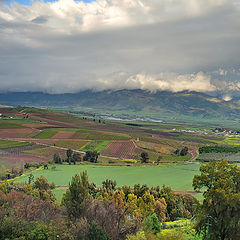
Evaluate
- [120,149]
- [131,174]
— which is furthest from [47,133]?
[131,174]

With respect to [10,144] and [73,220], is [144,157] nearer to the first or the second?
[10,144]

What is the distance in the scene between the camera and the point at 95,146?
526ft

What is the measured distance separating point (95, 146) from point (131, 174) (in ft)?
189

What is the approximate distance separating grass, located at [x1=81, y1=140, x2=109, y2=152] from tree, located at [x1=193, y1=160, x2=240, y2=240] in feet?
385

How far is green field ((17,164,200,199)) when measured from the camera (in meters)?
93.4

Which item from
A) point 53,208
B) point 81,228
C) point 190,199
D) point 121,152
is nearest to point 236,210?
point 81,228

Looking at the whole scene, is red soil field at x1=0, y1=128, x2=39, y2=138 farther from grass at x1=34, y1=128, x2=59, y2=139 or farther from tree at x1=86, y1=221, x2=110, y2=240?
tree at x1=86, y1=221, x2=110, y2=240

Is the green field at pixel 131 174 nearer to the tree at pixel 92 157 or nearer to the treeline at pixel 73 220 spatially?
the tree at pixel 92 157

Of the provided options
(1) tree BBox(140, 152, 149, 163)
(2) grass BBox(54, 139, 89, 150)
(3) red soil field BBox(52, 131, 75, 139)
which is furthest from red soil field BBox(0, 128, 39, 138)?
(1) tree BBox(140, 152, 149, 163)

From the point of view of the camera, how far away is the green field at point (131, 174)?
306ft

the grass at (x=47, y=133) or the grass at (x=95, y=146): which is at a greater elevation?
the grass at (x=47, y=133)

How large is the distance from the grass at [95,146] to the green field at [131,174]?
3411 centimetres

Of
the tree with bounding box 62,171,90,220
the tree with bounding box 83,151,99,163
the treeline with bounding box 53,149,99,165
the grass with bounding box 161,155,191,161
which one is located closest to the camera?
the tree with bounding box 62,171,90,220

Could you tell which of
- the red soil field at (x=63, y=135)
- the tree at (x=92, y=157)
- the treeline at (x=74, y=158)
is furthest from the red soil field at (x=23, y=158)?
the red soil field at (x=63, y=135)
